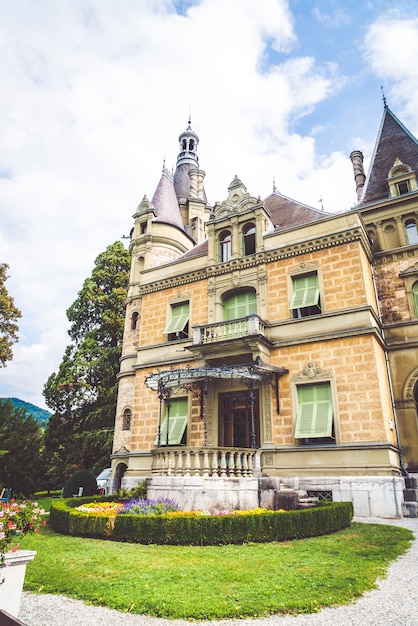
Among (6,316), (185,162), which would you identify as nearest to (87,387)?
(6,316)

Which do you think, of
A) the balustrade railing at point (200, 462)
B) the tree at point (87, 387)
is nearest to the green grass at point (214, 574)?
the balustrade railing at point (200, 462)

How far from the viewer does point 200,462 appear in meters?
12.4

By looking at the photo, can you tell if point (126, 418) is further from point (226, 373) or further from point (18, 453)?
point (226, 373)

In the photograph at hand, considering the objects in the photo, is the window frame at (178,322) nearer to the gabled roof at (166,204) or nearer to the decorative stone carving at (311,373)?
the decorative stone carving at (311,373)

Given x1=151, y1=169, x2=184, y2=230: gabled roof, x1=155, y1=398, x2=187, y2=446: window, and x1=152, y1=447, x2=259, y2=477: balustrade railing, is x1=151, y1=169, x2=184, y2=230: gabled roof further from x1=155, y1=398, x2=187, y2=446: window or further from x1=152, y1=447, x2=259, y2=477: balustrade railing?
x1=152, y1=447, x2=259, y2=477: balustrade railing

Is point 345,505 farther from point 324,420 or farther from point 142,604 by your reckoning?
point 142,604

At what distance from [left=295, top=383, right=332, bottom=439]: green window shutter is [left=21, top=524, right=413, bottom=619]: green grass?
19.4ft

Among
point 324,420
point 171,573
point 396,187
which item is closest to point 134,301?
point 324,420

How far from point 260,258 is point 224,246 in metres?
2.87

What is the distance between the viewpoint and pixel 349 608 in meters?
5.36

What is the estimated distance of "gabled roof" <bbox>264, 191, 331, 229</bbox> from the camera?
2048 centimetres

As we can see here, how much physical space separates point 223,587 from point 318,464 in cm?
1032

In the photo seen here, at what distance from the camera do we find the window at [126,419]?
2211 cm

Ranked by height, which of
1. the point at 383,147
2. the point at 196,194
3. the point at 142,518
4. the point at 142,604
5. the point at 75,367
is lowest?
the point at 142,604
